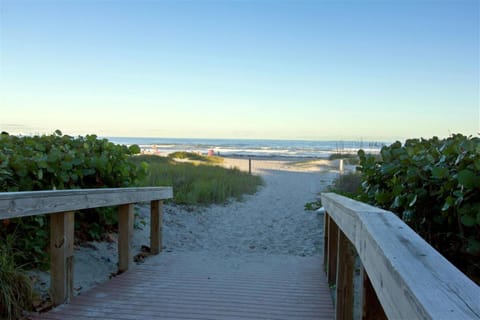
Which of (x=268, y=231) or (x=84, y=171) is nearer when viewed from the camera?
(x=84, y=171)

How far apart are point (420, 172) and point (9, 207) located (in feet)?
9.44

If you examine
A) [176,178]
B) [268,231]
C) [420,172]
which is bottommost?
[268,231]

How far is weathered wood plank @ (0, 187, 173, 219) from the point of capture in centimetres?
280

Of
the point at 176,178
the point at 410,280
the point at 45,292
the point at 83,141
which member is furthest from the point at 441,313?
the point at 176,178

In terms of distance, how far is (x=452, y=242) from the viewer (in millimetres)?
3031

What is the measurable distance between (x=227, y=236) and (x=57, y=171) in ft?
12.5

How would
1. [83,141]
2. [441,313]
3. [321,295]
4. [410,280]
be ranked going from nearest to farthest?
1. [441,313]
2. [410,280]
3. [321,295]
4. [83,141]

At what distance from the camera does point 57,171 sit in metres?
4.57

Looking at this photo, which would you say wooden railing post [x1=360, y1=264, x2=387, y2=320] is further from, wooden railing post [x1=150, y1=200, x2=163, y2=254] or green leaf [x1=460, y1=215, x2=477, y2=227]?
wooden railing post [x1=150, y1=200, x2=163, y2=254]

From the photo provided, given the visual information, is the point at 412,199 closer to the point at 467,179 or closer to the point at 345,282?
the point at 467,179

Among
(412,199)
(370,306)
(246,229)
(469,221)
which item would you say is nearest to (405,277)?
(370,306)

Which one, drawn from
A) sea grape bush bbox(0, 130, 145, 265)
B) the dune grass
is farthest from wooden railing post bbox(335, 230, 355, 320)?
the dune grass

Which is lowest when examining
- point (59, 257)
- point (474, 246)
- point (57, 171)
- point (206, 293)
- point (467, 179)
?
point (206, 293)

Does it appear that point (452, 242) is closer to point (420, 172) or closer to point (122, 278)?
point (420, 172)
